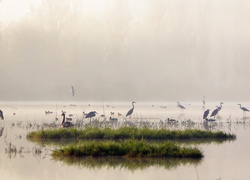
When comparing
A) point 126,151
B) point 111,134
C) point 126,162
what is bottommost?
point 126,162

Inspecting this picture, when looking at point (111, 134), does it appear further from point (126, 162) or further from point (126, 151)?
point (126, 162)

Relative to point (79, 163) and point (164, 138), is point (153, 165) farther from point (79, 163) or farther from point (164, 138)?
point (164, 138)

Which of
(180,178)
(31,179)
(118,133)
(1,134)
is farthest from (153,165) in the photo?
(1,134)

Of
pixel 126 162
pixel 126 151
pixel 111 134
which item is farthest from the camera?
pixel 111 134

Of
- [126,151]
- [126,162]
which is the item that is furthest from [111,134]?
[126,162]

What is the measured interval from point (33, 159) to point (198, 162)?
21.4ft

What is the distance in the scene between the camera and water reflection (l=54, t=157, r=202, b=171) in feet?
67.7

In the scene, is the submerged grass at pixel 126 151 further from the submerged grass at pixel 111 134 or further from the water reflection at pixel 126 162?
the submerged grass at pixel 111 134

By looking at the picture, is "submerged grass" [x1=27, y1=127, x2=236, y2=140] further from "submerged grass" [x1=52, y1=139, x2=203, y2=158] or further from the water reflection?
the water reflection

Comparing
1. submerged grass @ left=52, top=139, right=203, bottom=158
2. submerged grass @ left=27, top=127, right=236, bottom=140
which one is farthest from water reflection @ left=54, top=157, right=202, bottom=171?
submerged grass @ left=27, top=127, right=236, bottom=140

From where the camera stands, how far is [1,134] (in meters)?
32.7

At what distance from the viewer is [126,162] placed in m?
21.4

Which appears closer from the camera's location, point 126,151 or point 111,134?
point 126,151

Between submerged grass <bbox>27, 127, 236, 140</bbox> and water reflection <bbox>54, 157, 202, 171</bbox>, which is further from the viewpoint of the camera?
submerged grass <bbox>27, 127, 236, 140</bbox>
